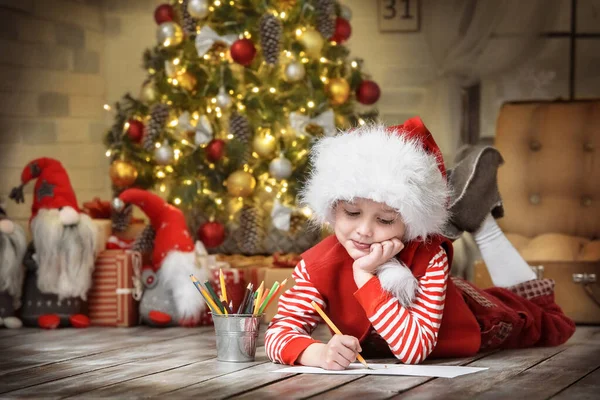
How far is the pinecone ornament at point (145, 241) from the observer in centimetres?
363

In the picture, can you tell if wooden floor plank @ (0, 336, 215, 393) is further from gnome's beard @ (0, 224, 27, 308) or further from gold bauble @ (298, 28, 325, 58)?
gold bauble @ (298, 28, 325, 58)

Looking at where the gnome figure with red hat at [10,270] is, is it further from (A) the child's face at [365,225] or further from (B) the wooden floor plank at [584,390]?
(B) the wooden floor plank at [584,390]

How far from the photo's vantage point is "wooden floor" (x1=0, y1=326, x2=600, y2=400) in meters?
1.88

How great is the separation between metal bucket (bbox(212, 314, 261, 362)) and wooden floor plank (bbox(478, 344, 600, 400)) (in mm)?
605

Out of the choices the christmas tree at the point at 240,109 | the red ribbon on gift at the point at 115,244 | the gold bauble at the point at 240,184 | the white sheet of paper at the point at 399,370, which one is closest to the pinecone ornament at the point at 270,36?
the christmas tree at the point at 240,109

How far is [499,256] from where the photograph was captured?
9.69ft

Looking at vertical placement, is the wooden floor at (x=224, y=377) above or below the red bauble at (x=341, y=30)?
below

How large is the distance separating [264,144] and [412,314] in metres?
1.89

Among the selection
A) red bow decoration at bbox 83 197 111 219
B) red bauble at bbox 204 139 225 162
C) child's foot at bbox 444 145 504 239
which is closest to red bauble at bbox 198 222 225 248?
red bauble at bbox 204 139 225 162

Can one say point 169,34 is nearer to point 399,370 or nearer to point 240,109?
point 240,109

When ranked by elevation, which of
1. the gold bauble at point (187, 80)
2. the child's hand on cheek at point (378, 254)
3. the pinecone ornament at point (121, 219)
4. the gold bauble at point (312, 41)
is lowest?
the child's hand on cheek at point (378, 254)

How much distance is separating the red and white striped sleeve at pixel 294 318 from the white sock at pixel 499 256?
0.85m

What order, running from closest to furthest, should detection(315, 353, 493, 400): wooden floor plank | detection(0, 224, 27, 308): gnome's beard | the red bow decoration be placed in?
detection(315, 353, 493, 400): wooden floor plank
detection(0, 224, 27, 308): gnome's beard
the red bow decoration

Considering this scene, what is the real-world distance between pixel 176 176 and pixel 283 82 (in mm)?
593
